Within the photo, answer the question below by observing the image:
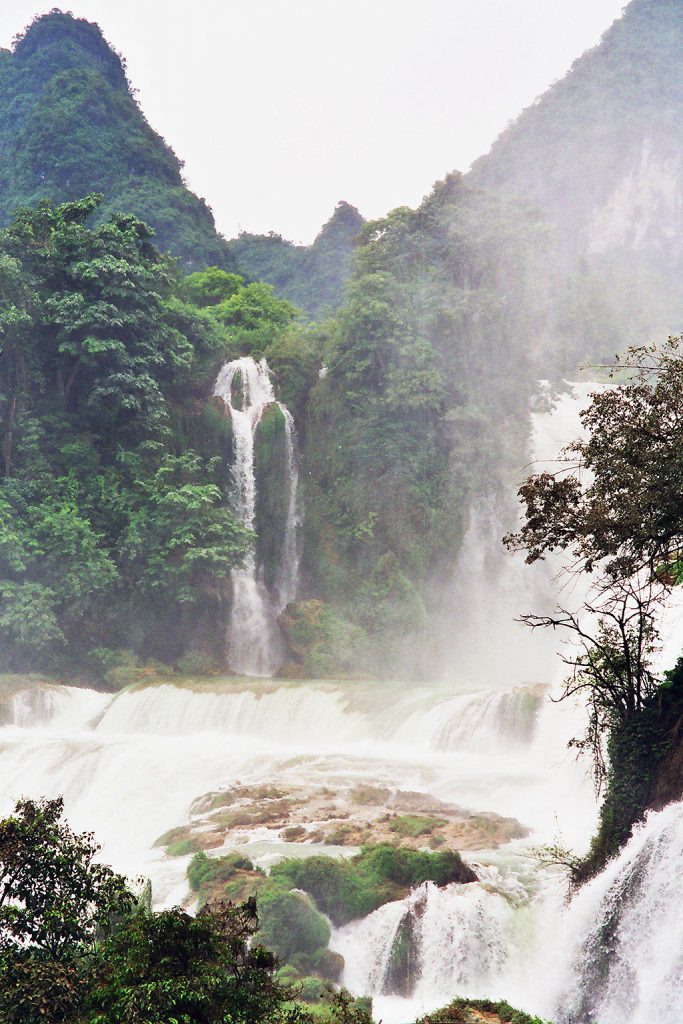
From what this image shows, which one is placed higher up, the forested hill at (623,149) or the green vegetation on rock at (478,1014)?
the forested hill at (623,149)

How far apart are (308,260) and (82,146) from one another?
18805 millimetres

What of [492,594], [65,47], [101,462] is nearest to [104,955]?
[101,462]

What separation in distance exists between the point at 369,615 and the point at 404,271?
32.7 feet

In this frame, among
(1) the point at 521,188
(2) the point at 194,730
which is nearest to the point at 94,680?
(2) the point at 194,730

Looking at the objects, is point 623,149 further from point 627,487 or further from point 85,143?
point 627,487

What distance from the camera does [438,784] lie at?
623 inches

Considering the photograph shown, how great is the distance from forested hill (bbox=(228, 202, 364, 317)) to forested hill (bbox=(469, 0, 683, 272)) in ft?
27.6

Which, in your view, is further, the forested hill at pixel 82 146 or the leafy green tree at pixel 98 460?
the forested hill at pixel 82 146

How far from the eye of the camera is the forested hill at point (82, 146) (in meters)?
43.7

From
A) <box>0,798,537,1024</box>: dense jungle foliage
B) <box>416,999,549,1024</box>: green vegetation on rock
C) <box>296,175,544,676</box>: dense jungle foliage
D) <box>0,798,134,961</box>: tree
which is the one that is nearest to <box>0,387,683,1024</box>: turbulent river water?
<box>416,999,549,1024</box>: green vegetation on rock

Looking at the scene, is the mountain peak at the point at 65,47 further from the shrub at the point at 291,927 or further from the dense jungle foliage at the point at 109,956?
the dense jungle foliage at the point at 109,956

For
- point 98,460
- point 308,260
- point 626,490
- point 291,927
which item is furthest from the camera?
point 308,260

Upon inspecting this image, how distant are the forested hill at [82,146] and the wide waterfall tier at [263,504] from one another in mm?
17953

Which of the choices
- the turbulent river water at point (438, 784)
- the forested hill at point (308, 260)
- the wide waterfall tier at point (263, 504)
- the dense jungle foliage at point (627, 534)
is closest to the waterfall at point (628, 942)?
the turbulent river water at point (438, 784)
